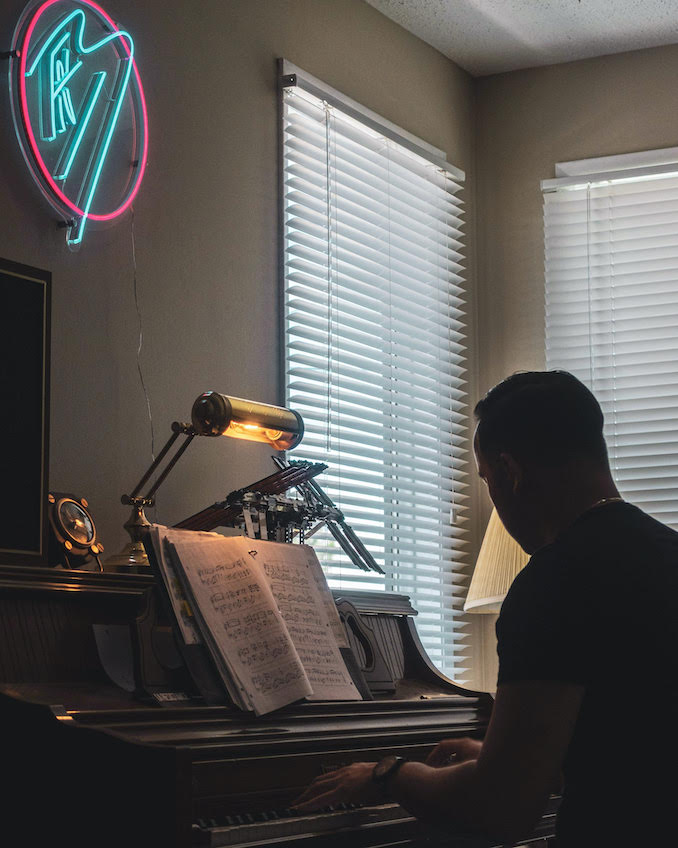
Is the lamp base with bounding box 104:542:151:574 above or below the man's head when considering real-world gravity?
below

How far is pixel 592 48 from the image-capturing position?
428 centimetres

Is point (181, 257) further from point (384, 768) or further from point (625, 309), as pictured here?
point (625, 309)

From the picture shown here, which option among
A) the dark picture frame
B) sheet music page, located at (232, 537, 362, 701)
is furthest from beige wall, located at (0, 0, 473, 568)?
sheet music page, located at (232, 537, 362, 701)

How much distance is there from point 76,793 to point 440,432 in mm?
2509

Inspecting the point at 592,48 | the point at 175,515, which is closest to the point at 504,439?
the point at 175,515

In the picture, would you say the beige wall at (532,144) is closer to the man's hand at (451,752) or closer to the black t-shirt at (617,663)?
the man's hand at (451,752)

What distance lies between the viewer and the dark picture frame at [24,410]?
2150 millimetres

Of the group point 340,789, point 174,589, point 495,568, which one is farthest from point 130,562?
point 495,568

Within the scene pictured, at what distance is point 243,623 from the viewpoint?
6.98 ft

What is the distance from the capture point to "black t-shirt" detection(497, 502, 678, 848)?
161cm

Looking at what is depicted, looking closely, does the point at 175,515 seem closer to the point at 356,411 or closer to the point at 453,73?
the point at 356,411

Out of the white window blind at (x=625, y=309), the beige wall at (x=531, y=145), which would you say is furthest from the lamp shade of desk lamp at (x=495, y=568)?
the white window blind at (x=625, y=309)

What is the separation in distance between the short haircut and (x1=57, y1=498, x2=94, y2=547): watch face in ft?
2.89

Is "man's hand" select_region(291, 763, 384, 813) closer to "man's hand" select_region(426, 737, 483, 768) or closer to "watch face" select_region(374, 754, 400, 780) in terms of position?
"watch face" select_region(374, 754, 400, 780)
